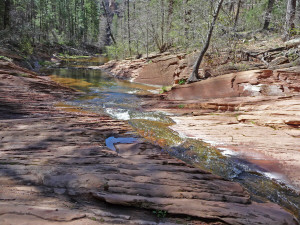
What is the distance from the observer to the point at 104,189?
3004mm

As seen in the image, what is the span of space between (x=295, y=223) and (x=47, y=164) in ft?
13.4

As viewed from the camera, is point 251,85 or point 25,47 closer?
point 251,85

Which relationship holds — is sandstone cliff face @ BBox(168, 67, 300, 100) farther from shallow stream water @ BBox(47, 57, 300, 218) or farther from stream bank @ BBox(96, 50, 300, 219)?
shallow stream water @ BBox(47, 57, 300, 218)

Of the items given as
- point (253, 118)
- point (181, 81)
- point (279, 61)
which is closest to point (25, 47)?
point (181, 81)

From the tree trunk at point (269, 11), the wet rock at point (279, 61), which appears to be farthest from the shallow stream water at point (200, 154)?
the tree trunk at point (269, 11)

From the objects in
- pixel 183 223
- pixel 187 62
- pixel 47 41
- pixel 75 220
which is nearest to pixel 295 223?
pixel 183 223

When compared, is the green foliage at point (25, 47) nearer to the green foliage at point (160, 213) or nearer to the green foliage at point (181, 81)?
the green foliage at point (181, 81)

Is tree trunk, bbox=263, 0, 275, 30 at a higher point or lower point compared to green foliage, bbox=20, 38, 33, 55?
higher

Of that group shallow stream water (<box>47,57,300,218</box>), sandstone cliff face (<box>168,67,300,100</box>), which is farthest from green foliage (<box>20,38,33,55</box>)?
sandstone cliff face (<box>168,67,300,100</box>)

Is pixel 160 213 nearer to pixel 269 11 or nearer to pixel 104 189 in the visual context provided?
pixel 104 189

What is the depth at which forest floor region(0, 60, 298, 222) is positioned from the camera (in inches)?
96.2

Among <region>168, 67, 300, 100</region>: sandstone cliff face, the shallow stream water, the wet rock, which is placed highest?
the wet rock

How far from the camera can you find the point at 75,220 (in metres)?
2.26

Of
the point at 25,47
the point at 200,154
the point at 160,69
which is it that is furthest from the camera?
the point at 25,47
